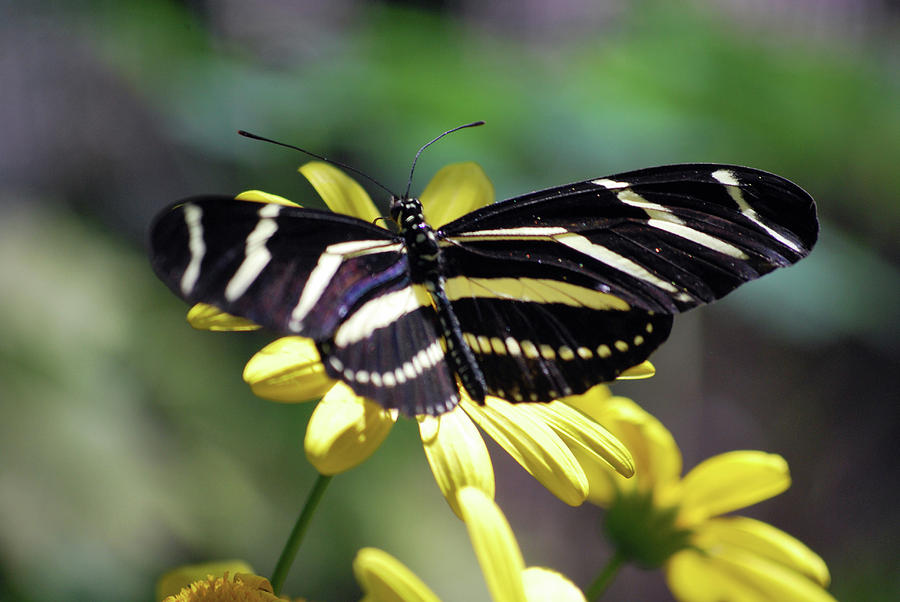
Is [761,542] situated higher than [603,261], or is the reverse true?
[603,261]

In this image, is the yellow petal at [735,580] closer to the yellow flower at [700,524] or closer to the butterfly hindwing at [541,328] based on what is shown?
the yellow flower at [700,524]

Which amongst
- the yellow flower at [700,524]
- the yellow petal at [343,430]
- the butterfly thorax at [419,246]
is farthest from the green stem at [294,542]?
the yellow flower at [700,524]

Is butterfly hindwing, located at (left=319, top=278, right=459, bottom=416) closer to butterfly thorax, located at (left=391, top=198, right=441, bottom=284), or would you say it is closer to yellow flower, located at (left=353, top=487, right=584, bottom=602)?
butterfly thorax, located at (left=391, top=198, right=441, bottom=284)

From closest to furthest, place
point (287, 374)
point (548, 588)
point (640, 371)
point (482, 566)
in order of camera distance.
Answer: point (482, 566) → point (548, 588) → point (287, 374) → point (640, 371)

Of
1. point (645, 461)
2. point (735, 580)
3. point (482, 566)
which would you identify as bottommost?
point (735, 580)

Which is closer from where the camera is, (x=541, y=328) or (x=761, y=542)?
(x=541, y=328)

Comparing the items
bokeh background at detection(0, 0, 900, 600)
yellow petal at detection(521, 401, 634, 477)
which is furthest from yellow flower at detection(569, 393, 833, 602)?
bokeh background at detection(0, 0, 900, 600)

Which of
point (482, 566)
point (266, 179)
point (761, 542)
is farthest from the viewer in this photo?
point (266, 179)

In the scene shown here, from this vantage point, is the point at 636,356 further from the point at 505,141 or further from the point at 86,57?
the point at 86,57

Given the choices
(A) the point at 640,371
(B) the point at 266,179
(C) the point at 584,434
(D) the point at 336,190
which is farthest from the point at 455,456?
(B) the point at 266,179

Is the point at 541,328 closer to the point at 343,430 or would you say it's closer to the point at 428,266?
the point at 428,266
